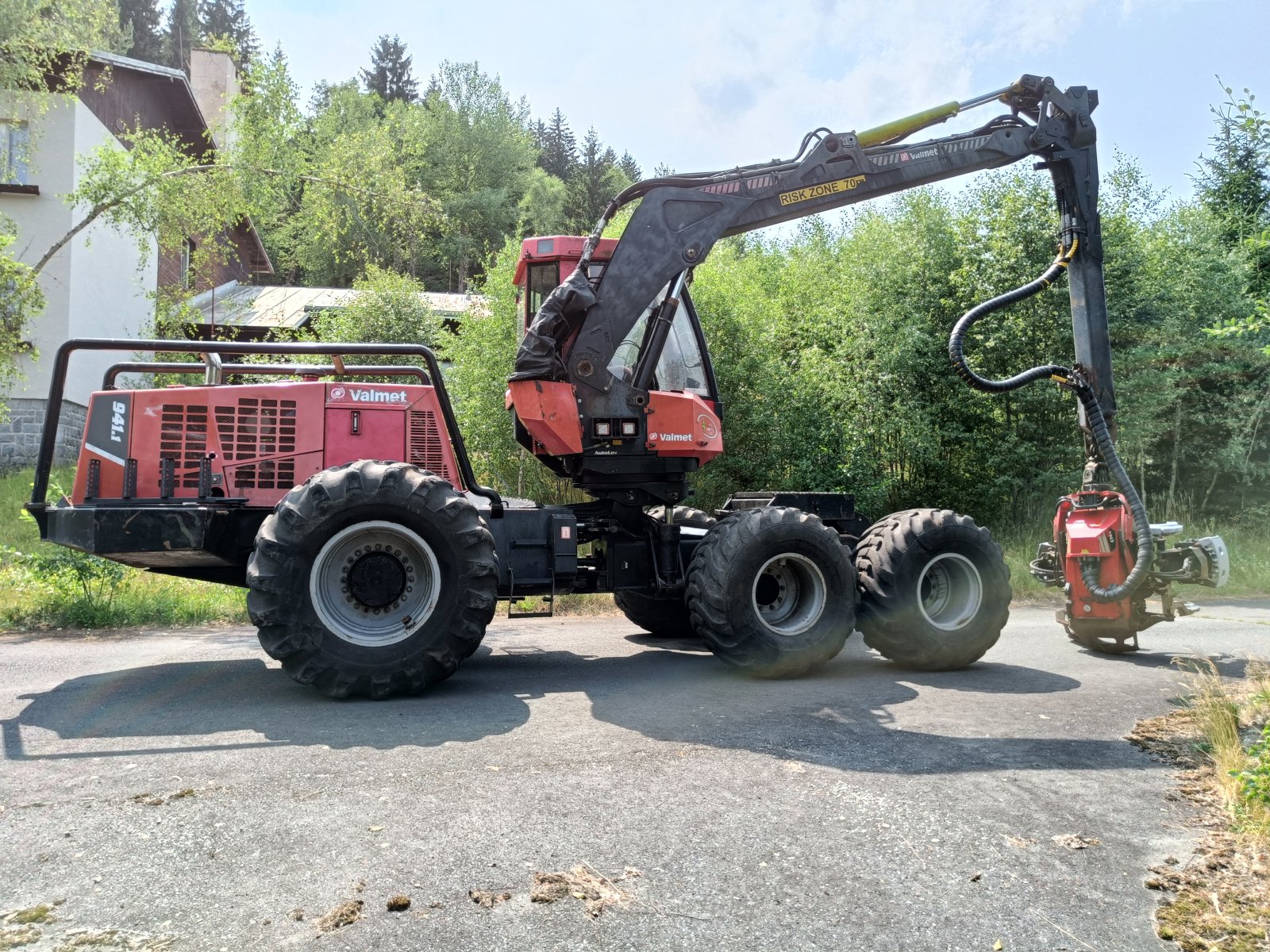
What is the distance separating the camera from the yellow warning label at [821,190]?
743 centimetres

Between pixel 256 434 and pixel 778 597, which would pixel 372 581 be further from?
pixel 778 597

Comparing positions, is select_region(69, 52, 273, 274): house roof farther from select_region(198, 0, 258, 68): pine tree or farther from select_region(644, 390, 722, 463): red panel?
select_region(198, 0, 258, 68): pine tree

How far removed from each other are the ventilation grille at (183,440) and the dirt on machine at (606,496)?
2cm

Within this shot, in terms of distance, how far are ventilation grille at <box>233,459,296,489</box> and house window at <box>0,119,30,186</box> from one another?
1182cm

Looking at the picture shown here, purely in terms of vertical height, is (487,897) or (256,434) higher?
(256,434)

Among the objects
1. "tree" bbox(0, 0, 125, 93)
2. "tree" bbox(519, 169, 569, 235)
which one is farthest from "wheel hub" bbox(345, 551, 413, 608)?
"tree" bbox(519, 169, 569, 235)

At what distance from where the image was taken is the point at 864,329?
57.7ft

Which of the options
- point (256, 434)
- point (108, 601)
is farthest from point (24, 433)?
point (256, 434)

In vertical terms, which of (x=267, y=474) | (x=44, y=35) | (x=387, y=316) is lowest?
(x=267, y=474)

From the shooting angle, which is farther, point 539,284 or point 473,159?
point 473,159

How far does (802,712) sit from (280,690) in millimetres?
3309

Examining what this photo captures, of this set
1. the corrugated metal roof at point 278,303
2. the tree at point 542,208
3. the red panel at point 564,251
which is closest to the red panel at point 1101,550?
the red panel at point 564,251

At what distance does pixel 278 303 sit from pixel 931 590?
3122 centimetres

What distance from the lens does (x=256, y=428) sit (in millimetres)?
6746
